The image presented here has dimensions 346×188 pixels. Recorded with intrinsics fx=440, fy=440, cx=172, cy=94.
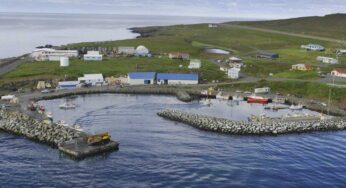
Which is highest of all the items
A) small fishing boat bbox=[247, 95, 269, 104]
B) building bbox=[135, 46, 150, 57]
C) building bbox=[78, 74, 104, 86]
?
building bbox=[135, 46, 150, 57]

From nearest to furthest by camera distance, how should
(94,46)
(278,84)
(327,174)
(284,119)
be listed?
(327,174)
(284,119)
(278,84)
(94,46)

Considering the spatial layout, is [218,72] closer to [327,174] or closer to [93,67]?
[93,67]

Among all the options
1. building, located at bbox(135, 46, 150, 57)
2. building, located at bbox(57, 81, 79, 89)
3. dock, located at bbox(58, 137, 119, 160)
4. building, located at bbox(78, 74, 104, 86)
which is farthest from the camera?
building, located at bbox(135, 46, 150, 57)

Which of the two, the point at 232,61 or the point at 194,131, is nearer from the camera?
the point at 194,131

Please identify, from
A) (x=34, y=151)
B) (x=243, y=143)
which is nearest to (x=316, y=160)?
(x=243, y=143)

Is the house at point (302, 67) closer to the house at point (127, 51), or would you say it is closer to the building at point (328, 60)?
the building at point (328, 60)

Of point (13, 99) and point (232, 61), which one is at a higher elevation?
point (232, 61)

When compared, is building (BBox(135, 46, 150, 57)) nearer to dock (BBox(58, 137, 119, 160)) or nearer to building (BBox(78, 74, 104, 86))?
building (BBox(78, 74, 104, 86))

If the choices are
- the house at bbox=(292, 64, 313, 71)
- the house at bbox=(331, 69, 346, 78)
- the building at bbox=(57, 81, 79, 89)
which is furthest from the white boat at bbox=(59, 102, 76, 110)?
A: the house at bbox=(331, 69, 346, 78)
